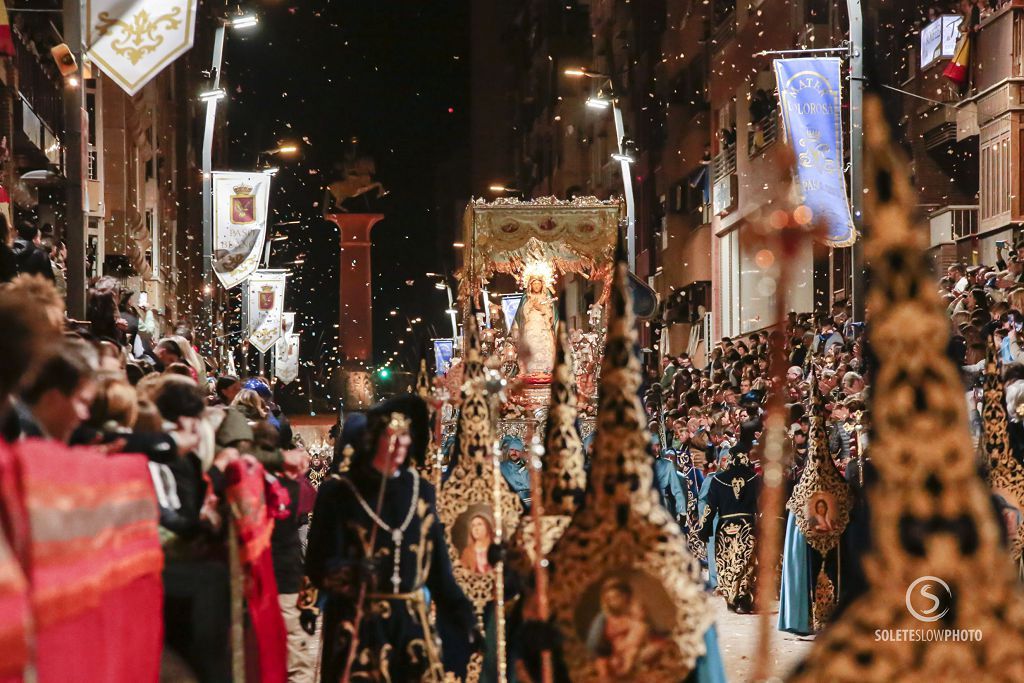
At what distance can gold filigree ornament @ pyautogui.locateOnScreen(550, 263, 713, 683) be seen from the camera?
504 cm

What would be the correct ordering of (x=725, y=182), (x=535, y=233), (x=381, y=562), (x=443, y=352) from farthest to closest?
(x=443, y=352)
(x=725, y=182)
(x=535, y=233)
(x=381, y=562)

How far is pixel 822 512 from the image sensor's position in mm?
14461

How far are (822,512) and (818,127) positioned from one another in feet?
17.3

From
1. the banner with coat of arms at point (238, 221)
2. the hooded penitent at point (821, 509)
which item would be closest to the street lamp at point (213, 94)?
the banner with coat of arms at point (238, 221)

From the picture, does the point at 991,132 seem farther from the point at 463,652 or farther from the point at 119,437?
the point at 119,437

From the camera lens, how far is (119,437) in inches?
217

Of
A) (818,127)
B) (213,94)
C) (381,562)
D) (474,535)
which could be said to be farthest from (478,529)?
(213,94)

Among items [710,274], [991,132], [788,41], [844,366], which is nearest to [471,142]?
[710,274]

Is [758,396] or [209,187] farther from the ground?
[209,187]

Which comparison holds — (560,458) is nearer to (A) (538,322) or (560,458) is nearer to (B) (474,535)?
(B) (474,535)

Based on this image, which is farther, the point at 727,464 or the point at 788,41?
the point at 788,41

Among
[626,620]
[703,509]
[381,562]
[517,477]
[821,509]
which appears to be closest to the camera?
[626,620]

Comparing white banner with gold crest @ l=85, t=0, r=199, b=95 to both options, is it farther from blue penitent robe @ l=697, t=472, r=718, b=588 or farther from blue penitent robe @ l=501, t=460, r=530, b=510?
blue penitent robe @ l=697, t=472, r=718, b=588

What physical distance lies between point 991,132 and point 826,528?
11.4 metres
